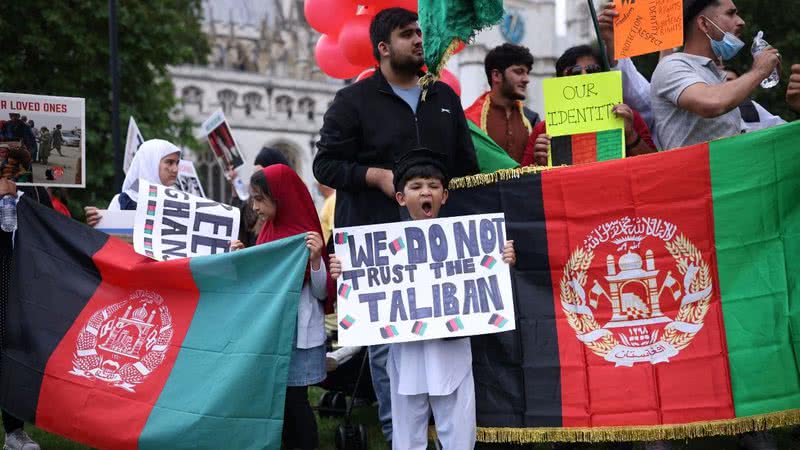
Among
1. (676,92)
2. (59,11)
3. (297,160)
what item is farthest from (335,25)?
(297,160)

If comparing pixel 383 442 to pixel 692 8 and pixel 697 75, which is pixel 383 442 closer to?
pixel 697 75

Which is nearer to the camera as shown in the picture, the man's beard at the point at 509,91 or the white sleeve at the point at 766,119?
the white sleeve at the point at 766,119

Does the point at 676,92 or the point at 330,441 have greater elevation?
the point at 676,92

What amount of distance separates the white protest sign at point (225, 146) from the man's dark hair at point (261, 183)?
613cm

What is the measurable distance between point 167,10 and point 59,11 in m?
3.00

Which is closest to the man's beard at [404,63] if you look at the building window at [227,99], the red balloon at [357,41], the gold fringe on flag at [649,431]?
the gold fringe on flag at [649,431]

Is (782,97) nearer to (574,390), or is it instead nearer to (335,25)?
(335,25)

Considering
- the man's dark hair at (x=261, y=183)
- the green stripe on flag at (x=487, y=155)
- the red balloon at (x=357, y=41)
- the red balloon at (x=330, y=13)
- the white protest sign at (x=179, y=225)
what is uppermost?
the red balloon at (x=330, y=13)

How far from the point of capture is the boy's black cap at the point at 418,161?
16.4 feet

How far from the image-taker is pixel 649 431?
5.02 m

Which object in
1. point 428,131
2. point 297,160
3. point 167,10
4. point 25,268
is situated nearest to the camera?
point 428,131

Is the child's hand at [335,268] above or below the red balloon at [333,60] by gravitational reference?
below

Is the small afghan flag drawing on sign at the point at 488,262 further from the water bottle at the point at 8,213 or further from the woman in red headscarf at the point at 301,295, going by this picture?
the water bottle at the point at 8,213

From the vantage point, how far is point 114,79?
1266 centimetres
